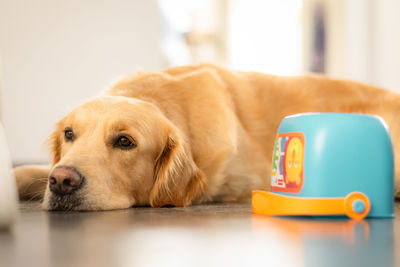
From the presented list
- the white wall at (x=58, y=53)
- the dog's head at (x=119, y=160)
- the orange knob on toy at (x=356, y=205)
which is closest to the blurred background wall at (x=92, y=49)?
the white wall at (x=58, y=53)

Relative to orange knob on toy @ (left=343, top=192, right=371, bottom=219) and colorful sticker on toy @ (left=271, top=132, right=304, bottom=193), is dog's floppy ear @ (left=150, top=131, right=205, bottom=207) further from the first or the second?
orange knob on toy @ (left=343, top=192, right=371, bottom=219)

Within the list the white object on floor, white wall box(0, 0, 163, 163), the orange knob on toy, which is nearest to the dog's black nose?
the white object on floor

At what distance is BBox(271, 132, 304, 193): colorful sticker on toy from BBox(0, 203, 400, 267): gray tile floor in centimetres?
12

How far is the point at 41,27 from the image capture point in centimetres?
397

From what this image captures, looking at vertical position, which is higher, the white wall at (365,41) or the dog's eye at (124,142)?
the white wall at (365,41)

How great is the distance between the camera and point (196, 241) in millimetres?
961

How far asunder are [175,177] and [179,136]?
0.17 metres

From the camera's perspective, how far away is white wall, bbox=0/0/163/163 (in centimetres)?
381

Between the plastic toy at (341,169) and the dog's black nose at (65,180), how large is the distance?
2.10 feet

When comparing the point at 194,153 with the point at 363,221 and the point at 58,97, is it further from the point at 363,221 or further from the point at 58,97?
the point at 58,97

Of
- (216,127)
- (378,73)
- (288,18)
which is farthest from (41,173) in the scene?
(288,18)

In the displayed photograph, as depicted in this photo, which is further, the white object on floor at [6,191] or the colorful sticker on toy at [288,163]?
the colorful sticker on toy at [288,163]

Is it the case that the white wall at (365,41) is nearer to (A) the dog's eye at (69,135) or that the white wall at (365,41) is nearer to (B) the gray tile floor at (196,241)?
(A) the dog's eye at (69,135)

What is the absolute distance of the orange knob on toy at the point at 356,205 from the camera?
4.31 feet
